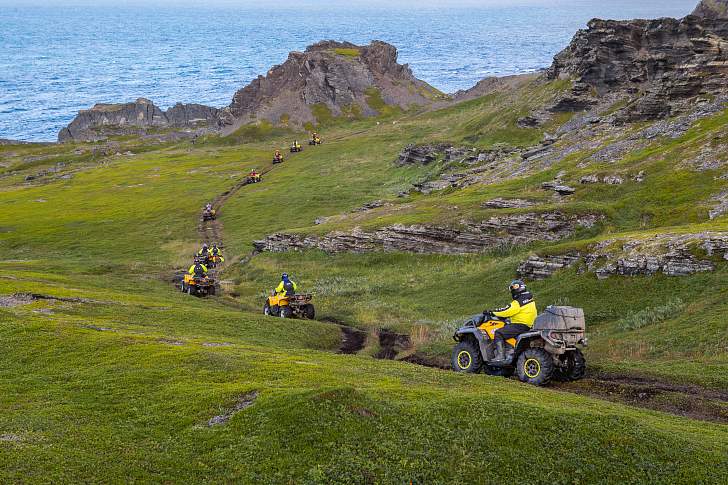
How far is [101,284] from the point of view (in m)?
49.6

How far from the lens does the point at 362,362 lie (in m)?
26.2

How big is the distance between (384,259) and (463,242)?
23.8 ft

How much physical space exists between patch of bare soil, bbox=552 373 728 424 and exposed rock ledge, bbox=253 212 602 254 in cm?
3004

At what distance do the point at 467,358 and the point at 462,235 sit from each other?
3132cm

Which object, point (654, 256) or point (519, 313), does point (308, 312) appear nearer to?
point (654, 256)

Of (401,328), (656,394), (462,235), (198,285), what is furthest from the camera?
(462,235)

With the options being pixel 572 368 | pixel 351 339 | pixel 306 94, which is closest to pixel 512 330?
pixel 572 368

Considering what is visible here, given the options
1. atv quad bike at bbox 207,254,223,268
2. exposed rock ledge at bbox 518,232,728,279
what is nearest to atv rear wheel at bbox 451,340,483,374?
exposed rock ledge at bbox 518,232,728,279

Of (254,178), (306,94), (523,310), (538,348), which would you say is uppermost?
(306,94)

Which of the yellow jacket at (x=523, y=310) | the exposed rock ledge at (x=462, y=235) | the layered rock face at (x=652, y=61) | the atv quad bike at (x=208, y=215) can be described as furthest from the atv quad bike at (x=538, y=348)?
the atv quad bike at (x=208, y=215)

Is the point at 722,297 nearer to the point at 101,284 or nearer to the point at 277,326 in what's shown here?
the point at 277,326

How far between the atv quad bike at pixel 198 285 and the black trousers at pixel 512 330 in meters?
33.1

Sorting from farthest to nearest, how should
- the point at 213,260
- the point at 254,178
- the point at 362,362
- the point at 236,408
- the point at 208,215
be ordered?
the point at 254,178
the point at 208,215
the point at 213,260
the point at 362,362
the point at 236,408

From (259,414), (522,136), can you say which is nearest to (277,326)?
(259,414)
